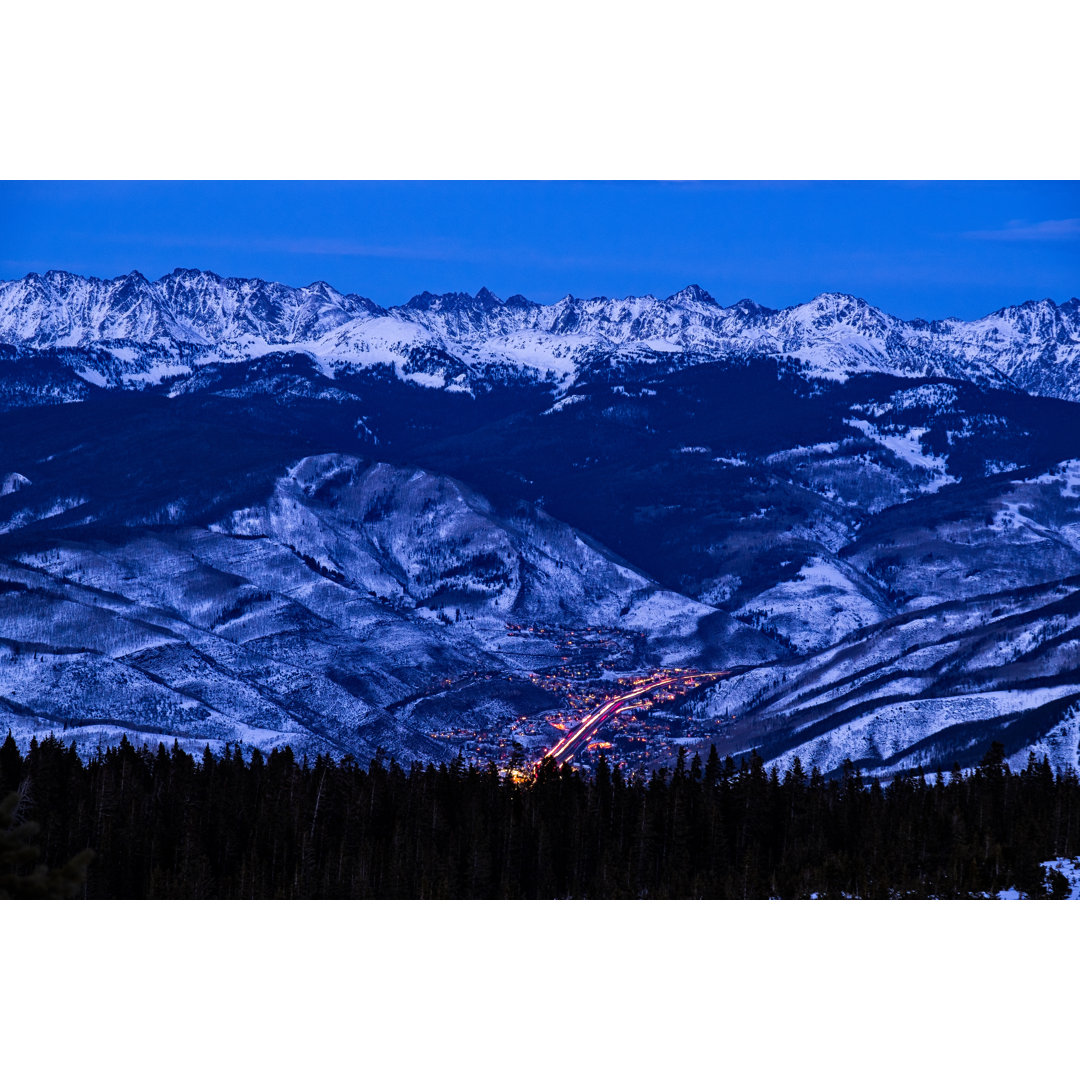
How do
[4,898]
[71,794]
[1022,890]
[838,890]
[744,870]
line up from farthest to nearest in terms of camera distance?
[71,794] < [744,870] < [838,890] < [1022,890] < [4,898]

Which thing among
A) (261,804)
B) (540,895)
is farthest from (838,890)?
(261,804)

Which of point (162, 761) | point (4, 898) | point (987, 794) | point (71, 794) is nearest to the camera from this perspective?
point (4, 898)

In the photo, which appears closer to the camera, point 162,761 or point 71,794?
point 71,794

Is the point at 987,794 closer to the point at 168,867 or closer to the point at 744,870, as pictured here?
the point at 744,870

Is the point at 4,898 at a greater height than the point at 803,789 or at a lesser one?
lesser

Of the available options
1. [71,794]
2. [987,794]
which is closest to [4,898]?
[71,794]

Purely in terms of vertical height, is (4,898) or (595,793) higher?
(595,793)

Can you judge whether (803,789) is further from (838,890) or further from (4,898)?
(4,898)
